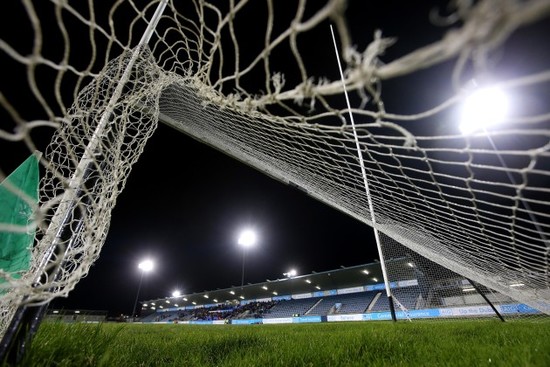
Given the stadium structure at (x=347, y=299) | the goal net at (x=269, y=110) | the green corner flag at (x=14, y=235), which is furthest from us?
the stadium structure at (x=347, y=299)

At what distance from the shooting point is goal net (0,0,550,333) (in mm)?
833

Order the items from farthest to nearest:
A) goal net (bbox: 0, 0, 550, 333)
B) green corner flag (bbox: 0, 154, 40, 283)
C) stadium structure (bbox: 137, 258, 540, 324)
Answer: stadium structure (bbox: 137, 258, 540, 324) < green corner flag (bbox: 0, 154, 40, 283) < goal net (bbox: 0, 0, 550, 333)

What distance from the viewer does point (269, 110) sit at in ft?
7.48

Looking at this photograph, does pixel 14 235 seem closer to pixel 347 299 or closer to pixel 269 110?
pixel 269 110

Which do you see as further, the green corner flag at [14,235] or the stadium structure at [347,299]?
the stadium structure at [347,299]

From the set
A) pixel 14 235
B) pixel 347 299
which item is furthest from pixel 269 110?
pixel 347 299

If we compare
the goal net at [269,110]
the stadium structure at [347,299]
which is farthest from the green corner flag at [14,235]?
the stadium structure at [347,299]

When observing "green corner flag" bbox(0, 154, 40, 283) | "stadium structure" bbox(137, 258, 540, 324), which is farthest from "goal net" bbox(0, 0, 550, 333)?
"stadium structure" bbox(137, 258, 540, 324)

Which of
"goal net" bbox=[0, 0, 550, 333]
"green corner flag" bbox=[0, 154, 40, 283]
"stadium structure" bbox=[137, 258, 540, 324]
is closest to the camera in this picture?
"goal net" bbox=[0, 0, 550, 333]

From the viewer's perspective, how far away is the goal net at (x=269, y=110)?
0.83 metres

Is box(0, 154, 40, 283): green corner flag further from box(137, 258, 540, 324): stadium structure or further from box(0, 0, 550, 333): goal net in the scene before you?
box(137, 258, 540, 324): stadium structure

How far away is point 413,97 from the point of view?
278 inches

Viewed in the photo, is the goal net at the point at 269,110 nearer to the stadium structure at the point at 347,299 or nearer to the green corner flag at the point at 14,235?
the green corner flag at the point at 14,235

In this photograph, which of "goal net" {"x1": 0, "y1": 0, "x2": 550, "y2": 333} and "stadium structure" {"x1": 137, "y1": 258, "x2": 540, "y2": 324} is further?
"stadium structure" {"x1": 137, "y1": 258, "x2": 540, "y2": 324}
